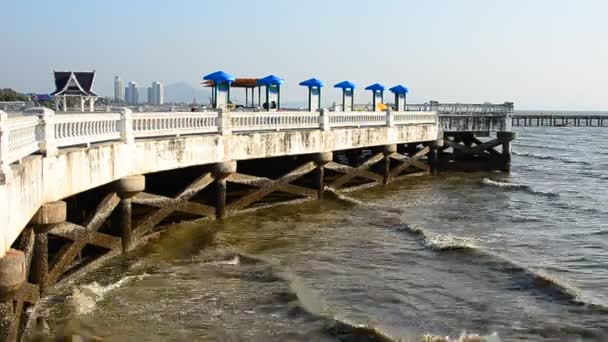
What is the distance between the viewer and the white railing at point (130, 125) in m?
9.88

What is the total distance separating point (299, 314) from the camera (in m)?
11.3

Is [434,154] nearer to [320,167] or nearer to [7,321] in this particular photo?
[320,167]

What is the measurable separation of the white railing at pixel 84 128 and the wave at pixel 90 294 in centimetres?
257

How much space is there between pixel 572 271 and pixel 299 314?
6896 millimetres

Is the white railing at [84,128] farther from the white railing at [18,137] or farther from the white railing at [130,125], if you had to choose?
the white railing at [18,137]

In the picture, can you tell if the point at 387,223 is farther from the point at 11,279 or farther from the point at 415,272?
the point at 11,279

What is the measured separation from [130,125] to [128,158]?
0.73 m

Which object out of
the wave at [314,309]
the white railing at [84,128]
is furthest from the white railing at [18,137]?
the wave at [314,309]

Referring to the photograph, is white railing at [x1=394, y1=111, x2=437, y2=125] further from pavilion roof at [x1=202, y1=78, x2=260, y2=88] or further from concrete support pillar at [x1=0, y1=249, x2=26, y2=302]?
concrete support pillar at [x1=0, y1=249, x2=26, y2=302]

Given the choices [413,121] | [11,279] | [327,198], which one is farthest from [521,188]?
[11,279]

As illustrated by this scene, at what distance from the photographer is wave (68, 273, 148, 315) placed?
1118 centimetres

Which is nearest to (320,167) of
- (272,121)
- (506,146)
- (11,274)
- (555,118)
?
(272,121)

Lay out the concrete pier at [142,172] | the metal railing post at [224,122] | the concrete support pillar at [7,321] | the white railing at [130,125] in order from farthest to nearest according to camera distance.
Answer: the metal railing post at [224,122] → the concrete pier at [142,172] → the white railing at [130,125] → the concrete support pillar at [7,321]

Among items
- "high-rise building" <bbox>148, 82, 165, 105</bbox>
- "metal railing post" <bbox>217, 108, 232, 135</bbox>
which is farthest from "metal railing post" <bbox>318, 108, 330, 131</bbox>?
"high-rise building" <bbox>148, 82, 165, 105</bbox>
